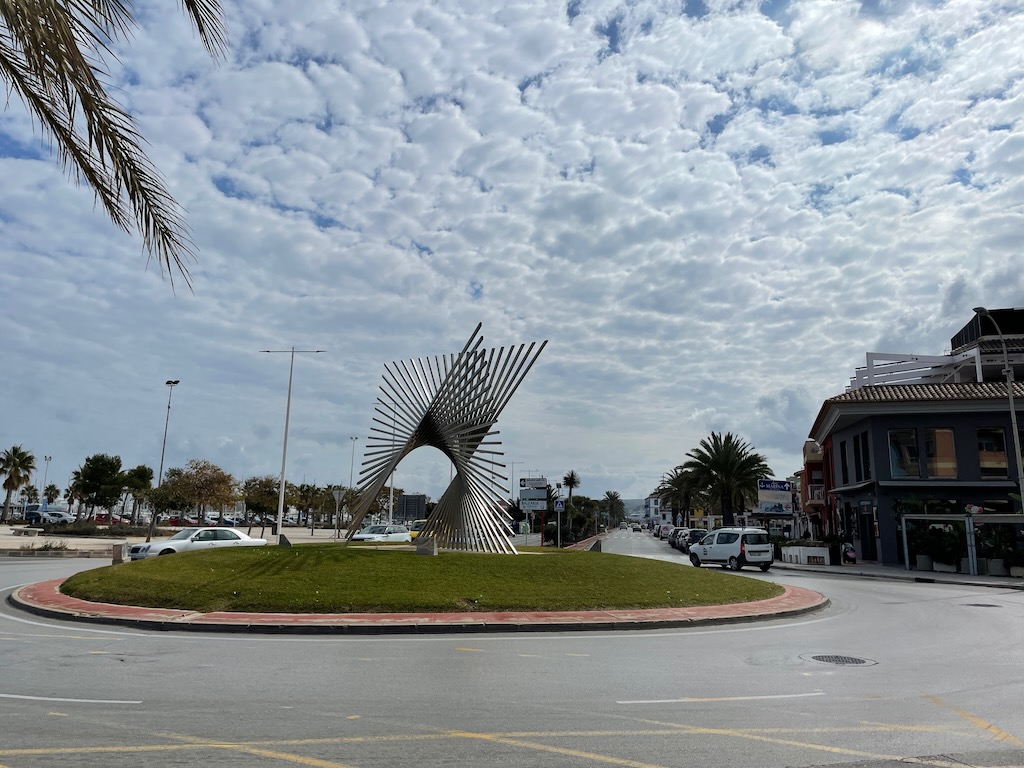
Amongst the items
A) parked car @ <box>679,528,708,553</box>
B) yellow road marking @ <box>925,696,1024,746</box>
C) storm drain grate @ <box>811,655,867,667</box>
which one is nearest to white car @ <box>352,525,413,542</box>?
parked car @ <box>679,528,708,553</box>

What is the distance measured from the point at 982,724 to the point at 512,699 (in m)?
4.45

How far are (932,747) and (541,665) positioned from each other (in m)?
4.95

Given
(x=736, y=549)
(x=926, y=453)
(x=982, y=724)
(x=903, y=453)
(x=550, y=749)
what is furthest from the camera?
(x=903, y=453)

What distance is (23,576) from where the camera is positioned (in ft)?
76.5

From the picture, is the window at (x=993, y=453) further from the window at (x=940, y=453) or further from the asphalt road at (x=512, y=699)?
the asphalt road at (x=512, y=699)

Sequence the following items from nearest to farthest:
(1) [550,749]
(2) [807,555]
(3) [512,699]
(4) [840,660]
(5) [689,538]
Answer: (1) [550,749] → (3) [512,699] → (4) [840,660] → (2) [807,555] → (5) [689,538]

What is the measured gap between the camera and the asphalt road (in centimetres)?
612

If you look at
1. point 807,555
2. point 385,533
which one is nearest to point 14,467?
point 385,533

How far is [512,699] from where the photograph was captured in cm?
806

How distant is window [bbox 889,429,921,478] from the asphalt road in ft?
74.9

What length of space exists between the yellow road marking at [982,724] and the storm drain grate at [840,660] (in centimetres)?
230

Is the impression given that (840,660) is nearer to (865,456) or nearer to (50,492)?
(865,456)

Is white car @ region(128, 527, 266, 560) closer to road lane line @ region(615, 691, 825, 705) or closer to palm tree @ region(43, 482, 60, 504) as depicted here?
road lane line @ region(615, 691, 825, 705)

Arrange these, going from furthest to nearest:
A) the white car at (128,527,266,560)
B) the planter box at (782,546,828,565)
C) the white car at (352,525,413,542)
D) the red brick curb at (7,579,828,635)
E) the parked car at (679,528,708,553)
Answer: the parked car at (679,528,708,553) < the white car at (352,525,413,542) < the planter box at (782,546,828,565) < the white car at (128,527,266,560) < the red brick curb at (7,579,828,635)
